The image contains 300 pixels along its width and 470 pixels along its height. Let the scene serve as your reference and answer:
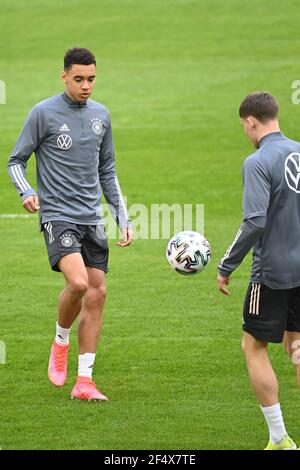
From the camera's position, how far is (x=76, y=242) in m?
9.06

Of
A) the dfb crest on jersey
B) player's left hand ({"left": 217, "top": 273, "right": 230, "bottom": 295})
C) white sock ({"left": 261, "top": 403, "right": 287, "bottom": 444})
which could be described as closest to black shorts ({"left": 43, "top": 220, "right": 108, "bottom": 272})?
the dfb crest on jersey

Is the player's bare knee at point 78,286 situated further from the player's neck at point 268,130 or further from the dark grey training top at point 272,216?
the player's neck at point 268,130

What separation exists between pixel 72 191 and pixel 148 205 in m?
8.97

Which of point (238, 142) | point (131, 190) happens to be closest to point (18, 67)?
point (238, 142)

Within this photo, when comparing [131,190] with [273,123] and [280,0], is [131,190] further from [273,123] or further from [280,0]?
[280,0]

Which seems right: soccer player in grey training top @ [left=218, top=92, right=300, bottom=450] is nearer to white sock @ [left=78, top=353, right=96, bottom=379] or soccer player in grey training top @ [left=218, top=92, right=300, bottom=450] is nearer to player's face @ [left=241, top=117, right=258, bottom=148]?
player's face @ [left=241, top=117, right=258, bottom=148]

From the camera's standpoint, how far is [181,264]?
887 cm

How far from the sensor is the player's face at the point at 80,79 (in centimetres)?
907

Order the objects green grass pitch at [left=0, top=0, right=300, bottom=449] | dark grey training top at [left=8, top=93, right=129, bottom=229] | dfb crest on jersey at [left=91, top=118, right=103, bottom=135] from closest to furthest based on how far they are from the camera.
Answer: green grass pitch at [left=0, top=0, right=300, bottom=449] < dark grey training top at [left=8, top=93, right=129, bottom=229] < dfb crest on jersey at [left=91, top=118, right=103, bottom=135]

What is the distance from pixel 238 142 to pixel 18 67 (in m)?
9.42

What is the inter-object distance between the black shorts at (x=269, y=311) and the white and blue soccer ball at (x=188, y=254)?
45.4 inches

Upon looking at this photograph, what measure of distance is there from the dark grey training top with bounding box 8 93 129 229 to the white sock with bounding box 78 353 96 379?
3.45 ft

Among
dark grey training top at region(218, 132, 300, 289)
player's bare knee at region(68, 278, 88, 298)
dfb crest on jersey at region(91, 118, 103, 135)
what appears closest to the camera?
dark grey training top at region(218, 132, 300, 289)

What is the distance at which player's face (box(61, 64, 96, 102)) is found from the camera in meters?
9.07
